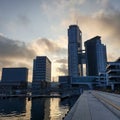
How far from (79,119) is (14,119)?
104ft

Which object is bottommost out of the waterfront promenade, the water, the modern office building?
the water

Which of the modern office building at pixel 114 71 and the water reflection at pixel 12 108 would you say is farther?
the modern office building at pixel 114 71

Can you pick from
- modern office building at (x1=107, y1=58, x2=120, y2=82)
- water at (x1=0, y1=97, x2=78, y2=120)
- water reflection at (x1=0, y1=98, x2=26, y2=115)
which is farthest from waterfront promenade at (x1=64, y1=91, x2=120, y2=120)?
modern office building at (x1=107, y1=58, x2=120, y2=82)

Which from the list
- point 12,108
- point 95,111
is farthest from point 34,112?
point 95,111

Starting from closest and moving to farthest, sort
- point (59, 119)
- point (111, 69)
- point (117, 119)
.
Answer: point (117, 119), point (59, 119), point (111, 69)

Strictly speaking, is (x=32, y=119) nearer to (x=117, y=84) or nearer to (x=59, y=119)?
(x=59, y=119)

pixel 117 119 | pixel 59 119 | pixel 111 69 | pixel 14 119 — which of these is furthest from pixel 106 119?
pixel 111 69

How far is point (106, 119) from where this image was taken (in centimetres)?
2175

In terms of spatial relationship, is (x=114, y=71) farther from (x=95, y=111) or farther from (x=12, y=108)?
(x=95, y=111)

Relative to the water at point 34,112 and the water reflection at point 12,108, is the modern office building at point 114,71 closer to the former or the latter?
the water at point 34,112

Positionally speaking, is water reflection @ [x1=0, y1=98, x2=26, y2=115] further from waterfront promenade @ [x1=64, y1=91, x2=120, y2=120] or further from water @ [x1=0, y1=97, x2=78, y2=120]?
waterfront promenade @ [x1=64, y1=91, x2=120, y2=120]

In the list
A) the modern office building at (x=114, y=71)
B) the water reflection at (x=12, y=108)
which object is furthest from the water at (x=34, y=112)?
the modern office building at (x=114, y=71)

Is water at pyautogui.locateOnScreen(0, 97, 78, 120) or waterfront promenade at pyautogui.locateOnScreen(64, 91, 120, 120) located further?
water at pyautogui.locateOnScreen(0, 97, 78, 120)

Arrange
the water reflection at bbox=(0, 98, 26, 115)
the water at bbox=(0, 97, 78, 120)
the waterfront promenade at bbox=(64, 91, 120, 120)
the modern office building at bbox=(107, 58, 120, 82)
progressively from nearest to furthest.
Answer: the waterfront promenade at bbox=(64, 91, 120, 120)
the water at bbox=(0, 97, 78, 120)
the water reflection at bbox=(0, 98, 26, 115)
the modern office building at bbox=(107, 58, 120, 82)
